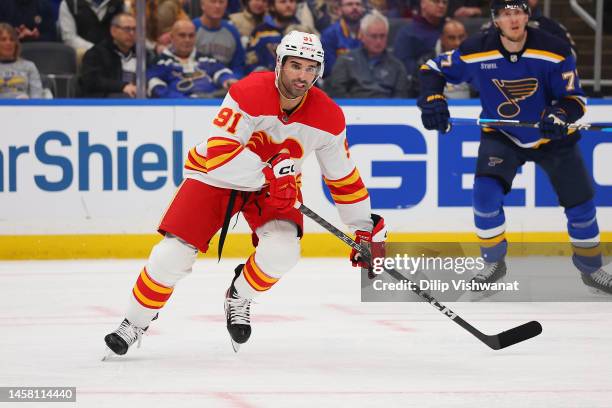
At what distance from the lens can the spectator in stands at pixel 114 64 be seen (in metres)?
6.64

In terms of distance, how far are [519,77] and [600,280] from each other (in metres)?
1.01

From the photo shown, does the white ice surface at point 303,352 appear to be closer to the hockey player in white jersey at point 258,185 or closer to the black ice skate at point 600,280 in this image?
the hockey player in white jersey at point 258,185

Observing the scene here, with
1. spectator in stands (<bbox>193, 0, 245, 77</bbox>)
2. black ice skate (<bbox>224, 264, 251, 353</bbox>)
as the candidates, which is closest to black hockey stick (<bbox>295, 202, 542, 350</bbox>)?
black ice skate (<bbox>224, 264, 251, 353</bbox>)

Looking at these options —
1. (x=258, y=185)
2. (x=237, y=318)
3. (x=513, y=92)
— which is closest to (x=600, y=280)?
(x=513, y=92)

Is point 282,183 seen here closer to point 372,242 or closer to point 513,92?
point 372,242

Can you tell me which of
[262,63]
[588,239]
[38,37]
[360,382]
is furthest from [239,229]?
[360,382]

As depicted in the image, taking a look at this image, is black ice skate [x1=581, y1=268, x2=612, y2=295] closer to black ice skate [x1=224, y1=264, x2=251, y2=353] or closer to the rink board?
the rink board

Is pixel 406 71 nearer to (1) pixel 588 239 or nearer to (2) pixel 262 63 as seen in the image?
(2) pixel 262 63

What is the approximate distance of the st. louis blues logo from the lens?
529cm

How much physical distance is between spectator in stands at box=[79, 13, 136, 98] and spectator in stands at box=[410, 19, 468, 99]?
5.34 ft

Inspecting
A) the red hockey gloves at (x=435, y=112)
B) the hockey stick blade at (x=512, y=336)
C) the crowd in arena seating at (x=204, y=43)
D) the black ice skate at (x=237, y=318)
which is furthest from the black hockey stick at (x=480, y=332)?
the crowd in arena seating at (x=204, y=43)

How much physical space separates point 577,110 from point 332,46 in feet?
7.03

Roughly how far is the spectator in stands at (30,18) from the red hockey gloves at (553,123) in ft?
9.86

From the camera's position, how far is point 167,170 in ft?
21.4
